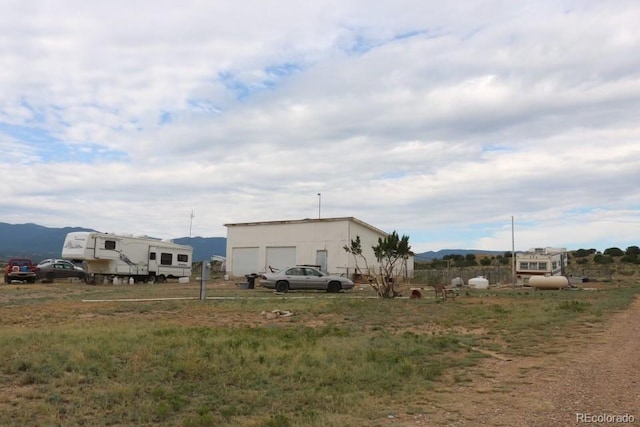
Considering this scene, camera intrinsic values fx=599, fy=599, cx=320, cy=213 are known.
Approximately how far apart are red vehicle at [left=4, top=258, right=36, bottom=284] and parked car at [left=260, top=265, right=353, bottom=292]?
44.6 ft

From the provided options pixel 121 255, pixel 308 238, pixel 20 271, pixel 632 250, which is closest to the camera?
pixel 20 271

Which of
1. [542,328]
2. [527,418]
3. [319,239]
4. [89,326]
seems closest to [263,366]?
[527,418]

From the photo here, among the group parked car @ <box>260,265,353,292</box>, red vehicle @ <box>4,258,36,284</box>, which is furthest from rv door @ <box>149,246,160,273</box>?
parked car @ <box>260,265,353,292</box>

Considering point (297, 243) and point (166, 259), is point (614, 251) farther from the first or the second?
point (166, 259)

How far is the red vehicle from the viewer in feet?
101

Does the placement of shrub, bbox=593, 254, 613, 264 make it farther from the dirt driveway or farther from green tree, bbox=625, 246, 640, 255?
the dirt driveway

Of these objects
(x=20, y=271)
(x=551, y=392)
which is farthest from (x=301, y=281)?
(x=551, y=392)

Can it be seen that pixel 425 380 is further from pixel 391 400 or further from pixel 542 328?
pixel 542 328

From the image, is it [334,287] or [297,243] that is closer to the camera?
[334,287]

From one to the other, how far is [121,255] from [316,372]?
Result: 27300mm

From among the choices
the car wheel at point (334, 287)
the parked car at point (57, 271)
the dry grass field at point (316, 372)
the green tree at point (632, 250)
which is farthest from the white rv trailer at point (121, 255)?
the green tree at point (632, 250)

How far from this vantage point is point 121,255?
32656mm

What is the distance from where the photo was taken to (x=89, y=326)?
39.5 ft

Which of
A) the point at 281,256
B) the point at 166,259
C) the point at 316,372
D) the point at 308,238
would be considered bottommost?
the point at 316,372
